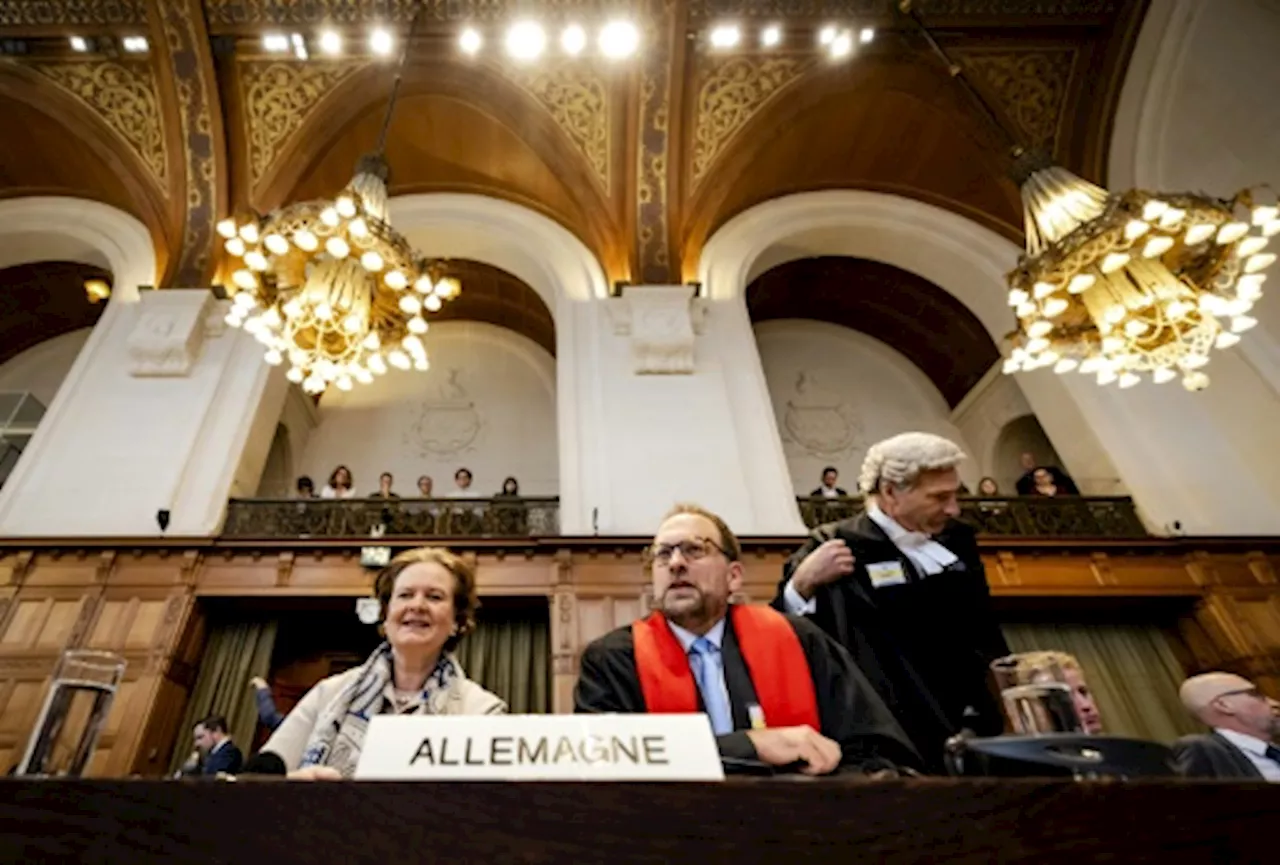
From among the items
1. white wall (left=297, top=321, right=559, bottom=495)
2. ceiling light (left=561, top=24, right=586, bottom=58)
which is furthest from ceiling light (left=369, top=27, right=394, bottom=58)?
white wall (left=297, top=321, right=559, bottom=495)

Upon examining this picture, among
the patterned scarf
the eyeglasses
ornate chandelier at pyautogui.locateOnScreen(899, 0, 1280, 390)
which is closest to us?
the patterned scarf

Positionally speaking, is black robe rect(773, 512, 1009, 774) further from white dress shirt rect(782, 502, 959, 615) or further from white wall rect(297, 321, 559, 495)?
white wall rect(297, 321, 559, 495)

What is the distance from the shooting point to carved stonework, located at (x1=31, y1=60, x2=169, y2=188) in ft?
25.0

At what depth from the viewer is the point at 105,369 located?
693cm

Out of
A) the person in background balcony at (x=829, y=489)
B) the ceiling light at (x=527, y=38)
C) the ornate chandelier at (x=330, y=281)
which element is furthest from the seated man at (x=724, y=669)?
the ceiling light at (x=527, y=38)

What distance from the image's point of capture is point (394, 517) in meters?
6.58

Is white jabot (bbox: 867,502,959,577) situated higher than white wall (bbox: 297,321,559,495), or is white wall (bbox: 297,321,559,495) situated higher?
white wall (bbox: 297,321,559,495)

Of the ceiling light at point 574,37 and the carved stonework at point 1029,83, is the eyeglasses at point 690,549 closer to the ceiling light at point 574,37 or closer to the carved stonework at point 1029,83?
the ceiling light at point 574,37

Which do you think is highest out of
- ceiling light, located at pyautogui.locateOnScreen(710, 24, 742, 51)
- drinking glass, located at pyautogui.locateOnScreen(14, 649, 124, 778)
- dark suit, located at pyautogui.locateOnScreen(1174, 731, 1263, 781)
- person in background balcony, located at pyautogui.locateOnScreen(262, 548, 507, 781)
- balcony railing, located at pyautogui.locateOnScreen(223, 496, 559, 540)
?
ceiling light, located at pyautogui.locateOnScreen(710, 24, 742, 51)

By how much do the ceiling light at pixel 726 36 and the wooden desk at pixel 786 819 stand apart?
29.1 ft

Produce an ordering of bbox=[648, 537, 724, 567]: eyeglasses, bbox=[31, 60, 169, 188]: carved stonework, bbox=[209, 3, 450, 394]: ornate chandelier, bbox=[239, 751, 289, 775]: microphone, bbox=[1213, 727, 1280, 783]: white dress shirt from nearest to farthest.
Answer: bbox=[239, 751, 289, 775]: microphone → bbox=[648, 537, 724, 567]: eyeglasses → bbox=[1213, 727, 1280, 783]: white dress shirt → bbox=[209, 3, 450, 394]: ornate chandelier → bbox=[31, 60, 169, 188]: carved stonework

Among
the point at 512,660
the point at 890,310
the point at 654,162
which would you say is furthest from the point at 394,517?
the point at 890,310

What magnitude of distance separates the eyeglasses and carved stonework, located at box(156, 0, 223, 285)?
8.15m

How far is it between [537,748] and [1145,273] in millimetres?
6023
